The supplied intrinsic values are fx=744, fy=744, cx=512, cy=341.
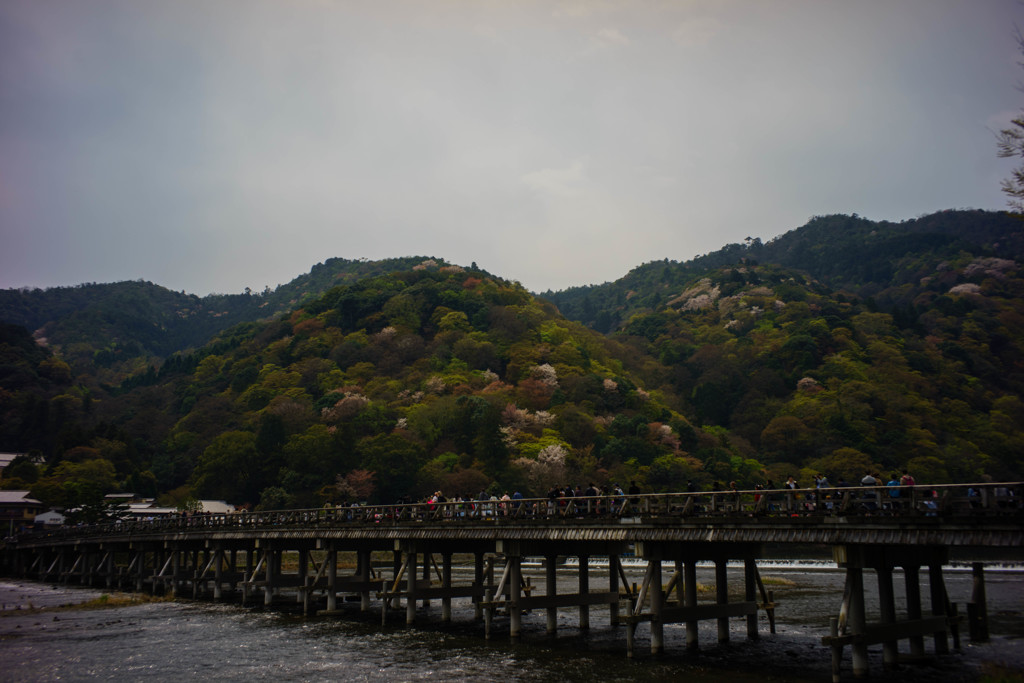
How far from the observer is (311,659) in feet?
87.4

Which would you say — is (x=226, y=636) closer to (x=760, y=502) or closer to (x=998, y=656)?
(x=760, y=502)

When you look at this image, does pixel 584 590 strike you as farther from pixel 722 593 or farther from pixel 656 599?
pixel 656 599

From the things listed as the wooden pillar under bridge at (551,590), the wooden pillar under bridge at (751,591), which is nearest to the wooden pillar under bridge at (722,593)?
the wooden pillar under bridge at (751,591)

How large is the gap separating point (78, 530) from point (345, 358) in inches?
2477

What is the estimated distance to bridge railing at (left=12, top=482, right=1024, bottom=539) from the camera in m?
17.7

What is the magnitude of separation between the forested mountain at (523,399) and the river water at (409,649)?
38737 millimetres

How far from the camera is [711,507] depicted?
22844 millimetres

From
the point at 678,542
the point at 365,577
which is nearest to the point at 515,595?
the point at 678,542

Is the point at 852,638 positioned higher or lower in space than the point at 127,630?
higher

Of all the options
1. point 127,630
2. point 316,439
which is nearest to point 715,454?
point 316,439

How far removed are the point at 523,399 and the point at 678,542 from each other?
81.2m

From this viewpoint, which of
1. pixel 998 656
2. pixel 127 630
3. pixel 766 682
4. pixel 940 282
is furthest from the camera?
pixel 940 282

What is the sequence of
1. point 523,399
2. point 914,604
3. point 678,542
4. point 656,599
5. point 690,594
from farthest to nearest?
1. point 523,399
2. point 690,594
3. point 678,542
4. point 656,599
5. point 914,604

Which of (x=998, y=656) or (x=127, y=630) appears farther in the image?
(x=127, y=630)
